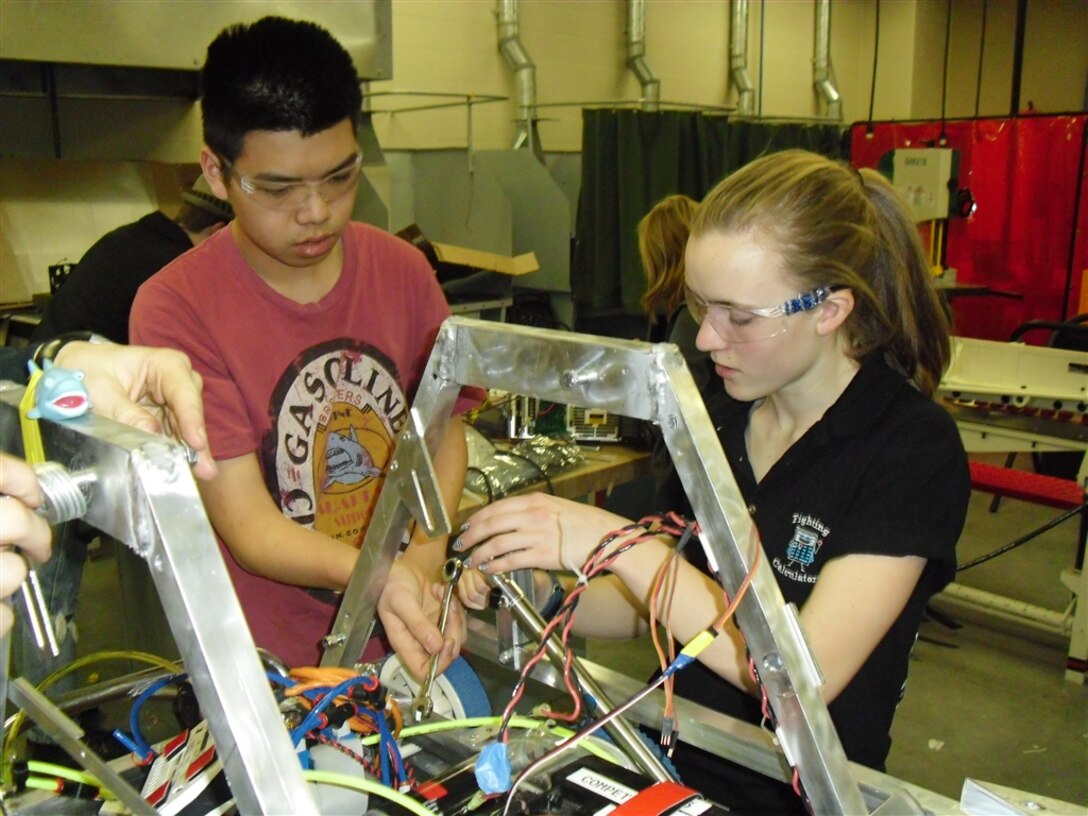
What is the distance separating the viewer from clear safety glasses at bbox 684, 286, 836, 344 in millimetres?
1064

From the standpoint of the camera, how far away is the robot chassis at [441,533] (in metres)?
0.52

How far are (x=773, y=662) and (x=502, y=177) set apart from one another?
400 centimetres

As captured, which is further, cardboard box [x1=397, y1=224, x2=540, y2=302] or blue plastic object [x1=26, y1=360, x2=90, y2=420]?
cardboard box [x1=397, y1=224, x2=540, y2=302]

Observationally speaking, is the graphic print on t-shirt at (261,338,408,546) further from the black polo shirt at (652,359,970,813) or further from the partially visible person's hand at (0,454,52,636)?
the partially visible person's hand at (0,454,52,636)

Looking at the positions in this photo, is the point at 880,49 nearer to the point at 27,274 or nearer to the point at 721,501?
the point at 27,274

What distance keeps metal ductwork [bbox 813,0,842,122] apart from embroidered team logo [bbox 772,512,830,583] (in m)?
5.97

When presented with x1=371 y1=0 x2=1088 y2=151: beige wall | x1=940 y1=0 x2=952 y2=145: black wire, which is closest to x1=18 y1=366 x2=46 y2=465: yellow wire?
x1=371 y1=0 x2=1088 y2=151: beige wall

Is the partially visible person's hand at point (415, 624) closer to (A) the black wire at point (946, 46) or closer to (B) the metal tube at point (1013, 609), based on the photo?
(B) the metal tube at point (1013, 609)

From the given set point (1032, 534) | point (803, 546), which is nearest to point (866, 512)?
point (803, 546)

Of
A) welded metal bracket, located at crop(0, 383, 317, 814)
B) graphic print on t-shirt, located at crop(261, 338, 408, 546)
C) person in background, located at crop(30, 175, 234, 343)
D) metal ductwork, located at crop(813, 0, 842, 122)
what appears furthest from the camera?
metal ductwork, located at crop(813, 0, 842, 122)

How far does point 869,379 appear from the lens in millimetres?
1145

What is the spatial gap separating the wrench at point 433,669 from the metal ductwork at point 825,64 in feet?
20.5

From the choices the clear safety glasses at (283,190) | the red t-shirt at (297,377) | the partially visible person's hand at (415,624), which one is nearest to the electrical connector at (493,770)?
the partially visible person's hand at (415,624)

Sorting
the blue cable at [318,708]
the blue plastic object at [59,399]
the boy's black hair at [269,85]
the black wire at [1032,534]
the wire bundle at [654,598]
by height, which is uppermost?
the boy's black hair at [269,85]
